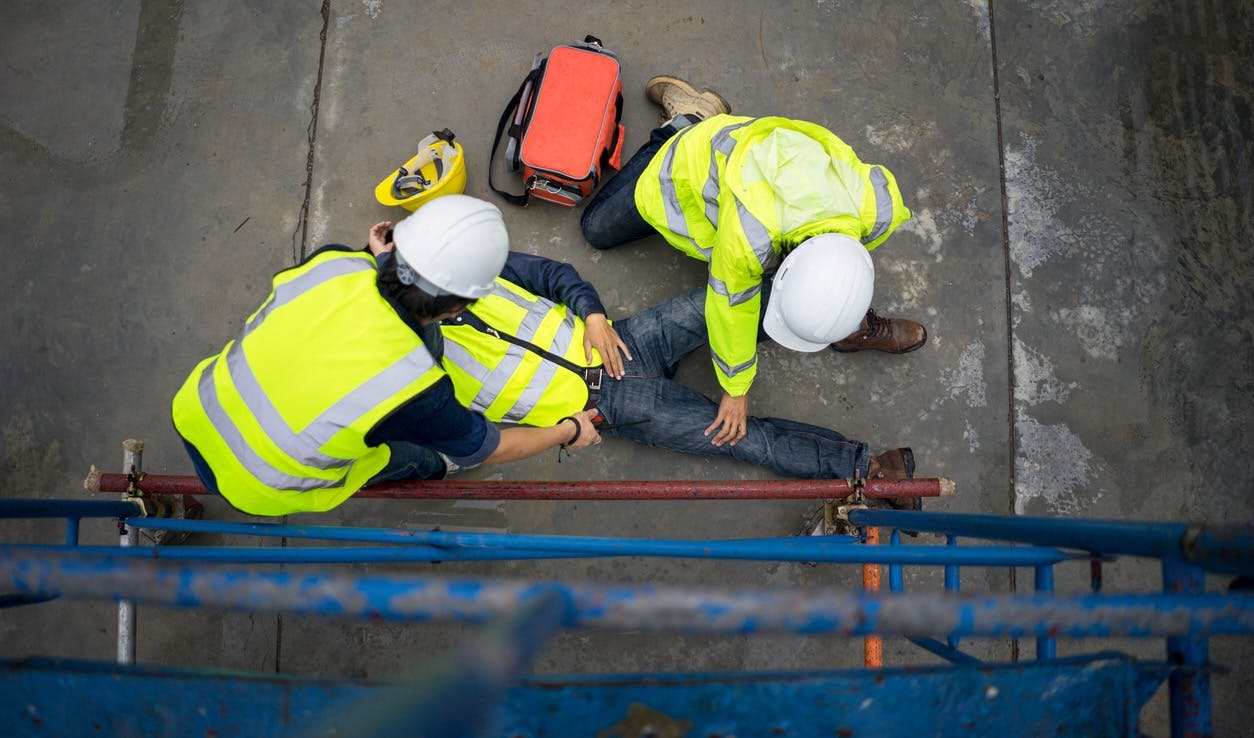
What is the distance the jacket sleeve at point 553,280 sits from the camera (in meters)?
2.99

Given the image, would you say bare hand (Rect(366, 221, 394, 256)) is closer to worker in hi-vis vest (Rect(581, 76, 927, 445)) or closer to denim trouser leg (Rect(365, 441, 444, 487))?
denim trouser leg (Rect(365, 441, 444, 487))

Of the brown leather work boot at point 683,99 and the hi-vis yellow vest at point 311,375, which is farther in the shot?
the brown leather work boot at point 683,99

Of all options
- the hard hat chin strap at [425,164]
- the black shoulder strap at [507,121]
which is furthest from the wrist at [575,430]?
the hard hat chin strap at [425,164]

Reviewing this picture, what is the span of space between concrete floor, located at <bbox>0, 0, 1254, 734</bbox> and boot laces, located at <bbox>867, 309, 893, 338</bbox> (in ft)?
0.58

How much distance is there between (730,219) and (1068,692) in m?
1.56

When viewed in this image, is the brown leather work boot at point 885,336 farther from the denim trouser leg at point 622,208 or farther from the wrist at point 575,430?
the wrist at point 575,430

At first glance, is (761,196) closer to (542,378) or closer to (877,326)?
(542,378)

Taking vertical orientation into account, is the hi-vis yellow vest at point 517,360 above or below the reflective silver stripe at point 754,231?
below

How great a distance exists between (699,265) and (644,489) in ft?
4.32

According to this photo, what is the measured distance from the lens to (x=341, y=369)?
190 cm

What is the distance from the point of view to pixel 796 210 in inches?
91.8

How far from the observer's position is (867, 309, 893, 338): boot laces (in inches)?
128

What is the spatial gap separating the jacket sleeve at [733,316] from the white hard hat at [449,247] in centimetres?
80

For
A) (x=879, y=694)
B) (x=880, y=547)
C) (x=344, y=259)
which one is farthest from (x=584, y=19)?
(x=879, y=694)
